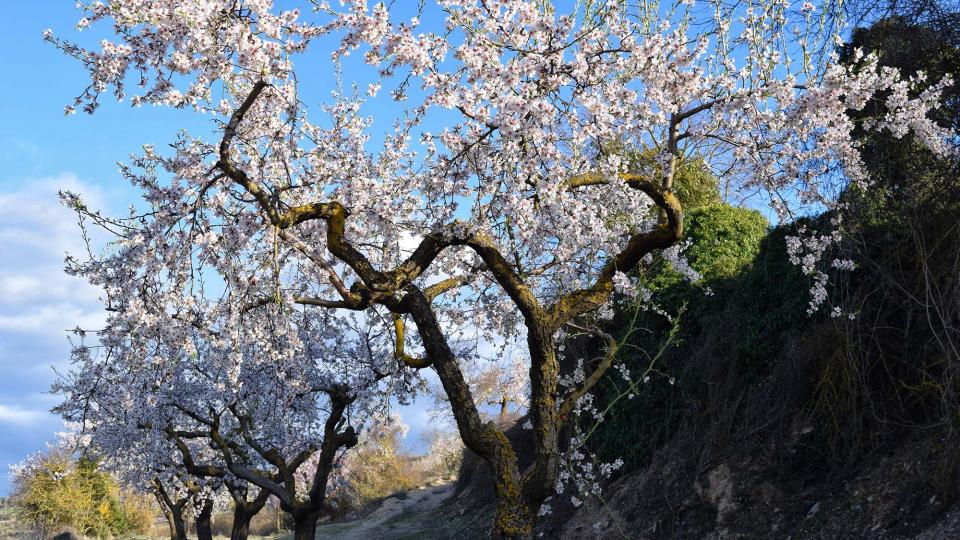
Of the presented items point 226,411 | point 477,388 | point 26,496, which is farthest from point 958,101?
point 26,496

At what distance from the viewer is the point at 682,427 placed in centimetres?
1249

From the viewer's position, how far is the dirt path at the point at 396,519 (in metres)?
23.1

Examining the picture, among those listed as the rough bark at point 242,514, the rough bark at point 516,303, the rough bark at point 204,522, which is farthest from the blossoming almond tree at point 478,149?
the rough bark at point 204,522

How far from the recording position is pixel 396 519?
2584 cm

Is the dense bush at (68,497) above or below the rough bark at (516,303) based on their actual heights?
above

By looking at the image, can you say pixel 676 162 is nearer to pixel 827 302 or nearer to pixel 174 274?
pixel 827 302

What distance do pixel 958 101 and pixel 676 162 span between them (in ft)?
13.1

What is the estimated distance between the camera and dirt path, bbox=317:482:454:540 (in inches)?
908

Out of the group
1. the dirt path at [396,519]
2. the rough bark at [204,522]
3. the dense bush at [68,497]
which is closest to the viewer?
the rough bark at [204,522]

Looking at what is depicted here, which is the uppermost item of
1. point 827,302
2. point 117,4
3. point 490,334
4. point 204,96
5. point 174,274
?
point 117,4

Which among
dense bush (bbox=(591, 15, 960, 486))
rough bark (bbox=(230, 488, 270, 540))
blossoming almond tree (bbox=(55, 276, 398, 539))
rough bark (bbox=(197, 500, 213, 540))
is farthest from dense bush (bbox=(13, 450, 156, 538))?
dense bush (bbox=(591, 15, 960, 486))

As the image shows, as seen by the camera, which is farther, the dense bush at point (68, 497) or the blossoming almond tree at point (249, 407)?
the dense bush at point (68, 497)

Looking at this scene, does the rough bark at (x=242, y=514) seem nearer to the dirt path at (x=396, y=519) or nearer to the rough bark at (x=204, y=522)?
the rough bark at (x=204, y=522)

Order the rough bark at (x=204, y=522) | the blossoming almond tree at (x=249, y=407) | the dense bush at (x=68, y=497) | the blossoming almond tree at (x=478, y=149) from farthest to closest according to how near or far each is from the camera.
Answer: the dense bush at (x=68, y=497) < the rough bark at (x=204, y=522) < the blossoming almond tree at (x=249, y=407) < the blossoming almond tree at (x=478, y=149)
